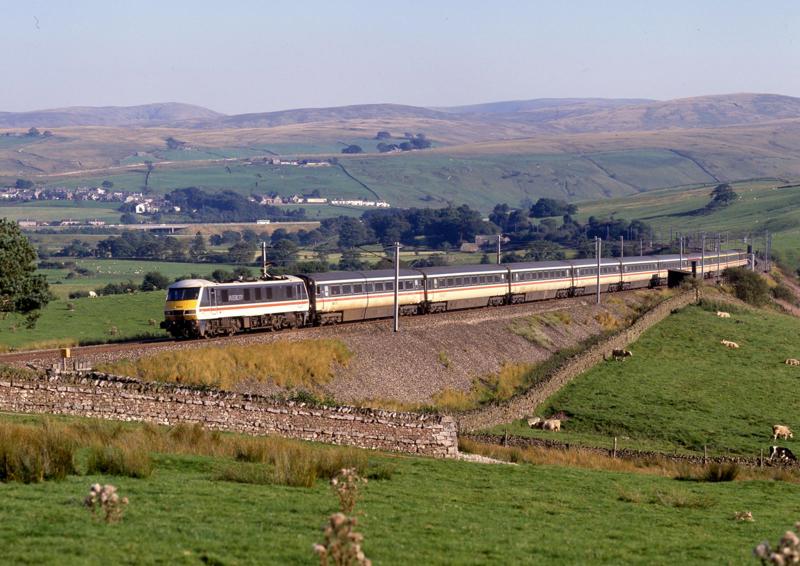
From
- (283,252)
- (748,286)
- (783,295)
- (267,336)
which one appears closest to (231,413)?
(267,336)

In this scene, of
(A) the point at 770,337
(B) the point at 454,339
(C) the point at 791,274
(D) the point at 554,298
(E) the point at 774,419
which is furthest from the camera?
(C) the point at 791,274

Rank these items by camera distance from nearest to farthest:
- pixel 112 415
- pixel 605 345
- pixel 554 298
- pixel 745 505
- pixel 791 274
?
pixel 745 505, pixel 112 415, pixel 605 345, pixel 554 298, pixel 791 274

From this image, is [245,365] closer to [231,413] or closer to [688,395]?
[231,413]

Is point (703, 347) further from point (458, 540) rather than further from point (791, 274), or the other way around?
point (791, 274)

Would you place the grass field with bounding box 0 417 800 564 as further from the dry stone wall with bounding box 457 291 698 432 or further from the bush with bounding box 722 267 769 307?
the bush with bounding box 722 267 769 307

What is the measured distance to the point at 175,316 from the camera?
50688 millimetres

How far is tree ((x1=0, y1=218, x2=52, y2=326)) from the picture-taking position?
52.6 metres

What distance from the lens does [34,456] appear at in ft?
67.9

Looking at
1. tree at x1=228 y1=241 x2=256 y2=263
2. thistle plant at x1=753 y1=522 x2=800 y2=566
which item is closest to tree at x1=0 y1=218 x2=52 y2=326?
thistle plant at x1=753 y1=522 x2=800 y2=566

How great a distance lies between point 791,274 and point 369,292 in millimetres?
99946

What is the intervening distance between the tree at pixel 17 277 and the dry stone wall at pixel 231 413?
870 inches

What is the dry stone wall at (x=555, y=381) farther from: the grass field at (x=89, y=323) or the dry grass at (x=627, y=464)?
the grass field at (x=89, y=323)

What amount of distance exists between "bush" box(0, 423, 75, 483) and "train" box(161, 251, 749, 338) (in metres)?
28.1

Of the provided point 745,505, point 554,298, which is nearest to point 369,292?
point 554,298
